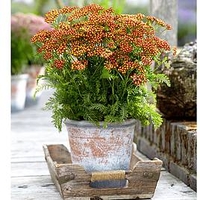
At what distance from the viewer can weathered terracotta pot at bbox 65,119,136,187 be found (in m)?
2.95

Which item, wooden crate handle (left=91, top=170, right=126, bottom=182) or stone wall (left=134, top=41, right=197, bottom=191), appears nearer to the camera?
wooden crate handle (left=91, top=170, right=126, bottom=182)

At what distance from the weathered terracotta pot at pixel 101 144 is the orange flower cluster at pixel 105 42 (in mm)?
244

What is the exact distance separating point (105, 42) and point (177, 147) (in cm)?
78

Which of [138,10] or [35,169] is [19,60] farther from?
[138,10]

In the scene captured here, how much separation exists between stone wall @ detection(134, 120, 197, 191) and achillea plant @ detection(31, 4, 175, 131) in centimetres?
32

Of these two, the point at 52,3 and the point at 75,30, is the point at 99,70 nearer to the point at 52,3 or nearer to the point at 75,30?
the point at 75,30

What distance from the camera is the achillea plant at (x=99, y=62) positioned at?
284 cm

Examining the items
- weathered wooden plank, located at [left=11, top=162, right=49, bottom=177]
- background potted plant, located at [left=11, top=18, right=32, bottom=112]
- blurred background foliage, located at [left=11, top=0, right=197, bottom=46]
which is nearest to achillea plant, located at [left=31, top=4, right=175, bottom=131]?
weathered wooden plank, located at [left=11, top=162, right=49, bottom=177]

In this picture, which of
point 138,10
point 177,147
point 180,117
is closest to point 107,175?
point 177,147

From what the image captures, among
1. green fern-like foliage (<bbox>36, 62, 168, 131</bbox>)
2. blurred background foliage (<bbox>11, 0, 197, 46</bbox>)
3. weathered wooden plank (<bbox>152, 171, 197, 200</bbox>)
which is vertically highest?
blurred background foliage (<bbox>11, 0, 197, 46</bbox>)

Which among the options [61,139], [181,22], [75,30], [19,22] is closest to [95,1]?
[75,30]

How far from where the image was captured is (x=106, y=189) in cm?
297

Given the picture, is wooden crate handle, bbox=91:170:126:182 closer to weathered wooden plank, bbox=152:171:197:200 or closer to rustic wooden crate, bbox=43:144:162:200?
rustic wooden crate, bbox=43:144:162:200

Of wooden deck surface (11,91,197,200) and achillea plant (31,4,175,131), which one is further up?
achillea plant (31,4,175,131)
